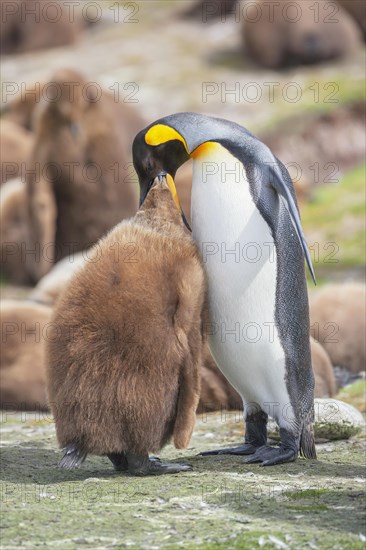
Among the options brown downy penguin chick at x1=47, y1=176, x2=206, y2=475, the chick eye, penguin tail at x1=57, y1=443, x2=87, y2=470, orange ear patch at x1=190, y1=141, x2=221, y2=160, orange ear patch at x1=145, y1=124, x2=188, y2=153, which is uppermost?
orange ear patch at x1=145, y1=124, x2=188, y2=153

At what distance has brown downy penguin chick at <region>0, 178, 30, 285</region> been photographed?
11164 mm

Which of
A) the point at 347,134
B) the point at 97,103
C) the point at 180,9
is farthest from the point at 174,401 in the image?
the point at 180,9

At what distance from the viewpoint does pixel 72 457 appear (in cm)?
402

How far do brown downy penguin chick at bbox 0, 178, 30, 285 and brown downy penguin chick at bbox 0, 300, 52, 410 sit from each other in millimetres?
4404

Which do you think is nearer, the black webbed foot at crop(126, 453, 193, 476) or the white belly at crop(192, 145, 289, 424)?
the black webbed foot at crop(126, 453, 193, 476)

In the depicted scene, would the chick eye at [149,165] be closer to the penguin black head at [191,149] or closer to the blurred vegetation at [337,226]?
the penguin black head at [191,149]

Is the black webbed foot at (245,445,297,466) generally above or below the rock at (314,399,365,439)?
above

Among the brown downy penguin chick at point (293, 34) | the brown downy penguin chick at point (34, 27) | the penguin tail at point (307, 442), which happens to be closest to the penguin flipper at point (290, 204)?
the penguin tail at point (307, 442)

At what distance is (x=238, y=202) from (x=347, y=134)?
12092 millimetres

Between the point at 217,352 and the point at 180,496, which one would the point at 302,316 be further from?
the point at 180,496

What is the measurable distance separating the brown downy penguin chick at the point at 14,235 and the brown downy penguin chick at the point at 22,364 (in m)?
4.40

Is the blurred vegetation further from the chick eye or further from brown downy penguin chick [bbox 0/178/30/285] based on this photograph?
the chick eye

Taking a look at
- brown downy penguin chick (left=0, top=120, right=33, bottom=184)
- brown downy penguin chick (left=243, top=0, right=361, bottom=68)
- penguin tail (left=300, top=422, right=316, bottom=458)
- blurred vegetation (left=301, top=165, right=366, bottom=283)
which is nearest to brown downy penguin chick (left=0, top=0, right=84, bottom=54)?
brown downy penguin chick (left=243, top=0, right=361, bottom=68)

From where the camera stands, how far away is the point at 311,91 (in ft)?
55.8
